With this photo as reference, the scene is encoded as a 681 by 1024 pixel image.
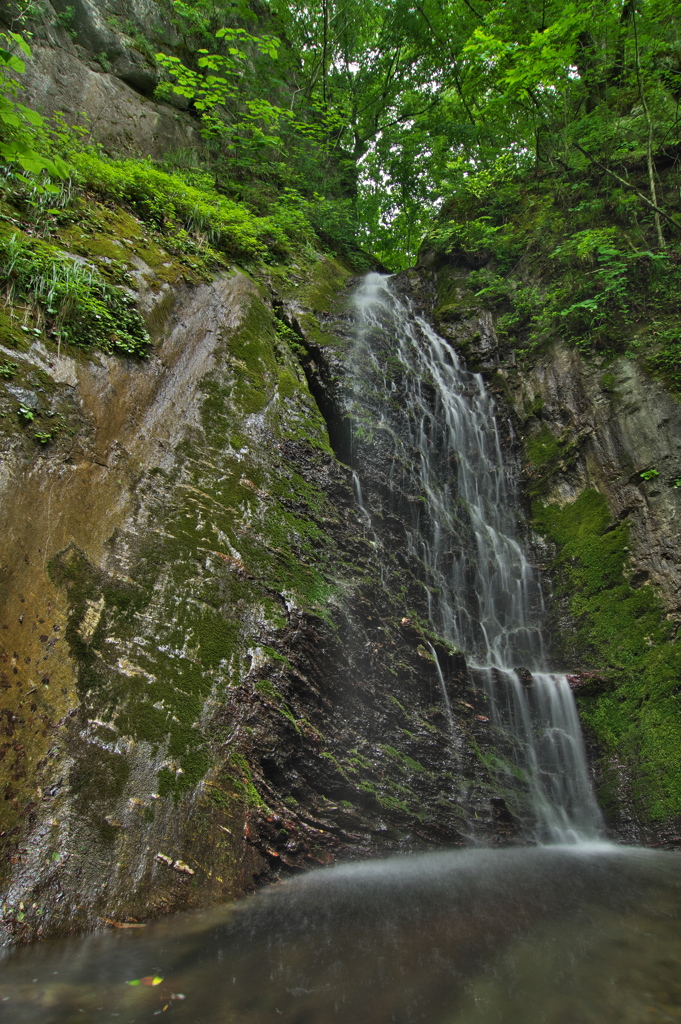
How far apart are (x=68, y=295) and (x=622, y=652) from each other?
26.2 ft

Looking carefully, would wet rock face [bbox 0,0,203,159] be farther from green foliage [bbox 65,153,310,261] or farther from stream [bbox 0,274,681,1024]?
stream [bbox 0,274,681,1024]

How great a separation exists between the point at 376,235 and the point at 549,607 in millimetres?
14994

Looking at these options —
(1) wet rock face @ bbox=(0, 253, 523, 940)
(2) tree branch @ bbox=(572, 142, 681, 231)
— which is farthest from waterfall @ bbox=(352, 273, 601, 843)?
(2) tree branch @ bbox=(572, 142, 681, 231)

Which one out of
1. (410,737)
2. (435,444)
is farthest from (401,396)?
(410,737)

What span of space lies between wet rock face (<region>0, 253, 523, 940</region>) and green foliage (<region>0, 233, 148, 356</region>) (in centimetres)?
29

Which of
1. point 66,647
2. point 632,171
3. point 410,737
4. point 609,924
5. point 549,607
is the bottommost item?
point 609,924

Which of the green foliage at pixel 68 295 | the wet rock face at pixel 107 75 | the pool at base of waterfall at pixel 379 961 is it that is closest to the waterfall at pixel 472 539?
the pool at base of waterfall at pixel 379 961

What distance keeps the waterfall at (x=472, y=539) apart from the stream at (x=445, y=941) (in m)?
0.04

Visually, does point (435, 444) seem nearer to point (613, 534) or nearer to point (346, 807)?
point (613, 534)

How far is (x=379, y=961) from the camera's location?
2.86 meters

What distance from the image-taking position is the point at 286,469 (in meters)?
6.13

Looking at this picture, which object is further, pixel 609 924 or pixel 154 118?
pixel 154 118

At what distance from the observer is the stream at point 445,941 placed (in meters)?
2.41

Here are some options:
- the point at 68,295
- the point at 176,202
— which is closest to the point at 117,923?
the point at 68,295
